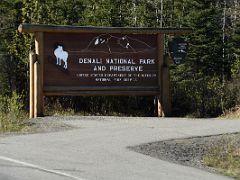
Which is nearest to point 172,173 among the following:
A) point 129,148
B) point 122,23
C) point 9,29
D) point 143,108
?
point 129,148

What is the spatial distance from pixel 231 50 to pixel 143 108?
19626 millimetres

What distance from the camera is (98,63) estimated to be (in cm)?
1897

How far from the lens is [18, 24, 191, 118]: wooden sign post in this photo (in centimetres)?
1816

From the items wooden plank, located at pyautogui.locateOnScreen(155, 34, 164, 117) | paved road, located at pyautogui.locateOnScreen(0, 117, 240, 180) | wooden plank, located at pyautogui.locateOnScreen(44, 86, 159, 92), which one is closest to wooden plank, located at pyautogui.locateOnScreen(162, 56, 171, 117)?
wooden plank, located at pyautogui.locateOnScreen(155, 34, 164, 117)

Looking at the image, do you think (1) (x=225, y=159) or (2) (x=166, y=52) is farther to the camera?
(2) (x=166, y=52)

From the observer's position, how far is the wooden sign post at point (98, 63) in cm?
1816

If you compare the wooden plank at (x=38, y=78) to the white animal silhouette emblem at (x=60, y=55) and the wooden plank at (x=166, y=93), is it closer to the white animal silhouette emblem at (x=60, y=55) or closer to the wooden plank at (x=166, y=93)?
the white animal silhouette emblem at (x=60, y=55)

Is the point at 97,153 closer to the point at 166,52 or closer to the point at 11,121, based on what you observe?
the point at 11,121

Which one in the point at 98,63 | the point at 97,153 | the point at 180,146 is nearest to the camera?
the point at 97,153

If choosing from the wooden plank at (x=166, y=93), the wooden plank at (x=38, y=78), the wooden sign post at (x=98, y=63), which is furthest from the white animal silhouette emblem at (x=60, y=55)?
the wooden plank at (x=166, y=93)

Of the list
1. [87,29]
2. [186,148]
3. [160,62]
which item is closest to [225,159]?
[186,148]

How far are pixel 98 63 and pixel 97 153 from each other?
8418 millimetres

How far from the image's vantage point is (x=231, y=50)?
39.1 meters

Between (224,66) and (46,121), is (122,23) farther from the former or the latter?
(46,121)
